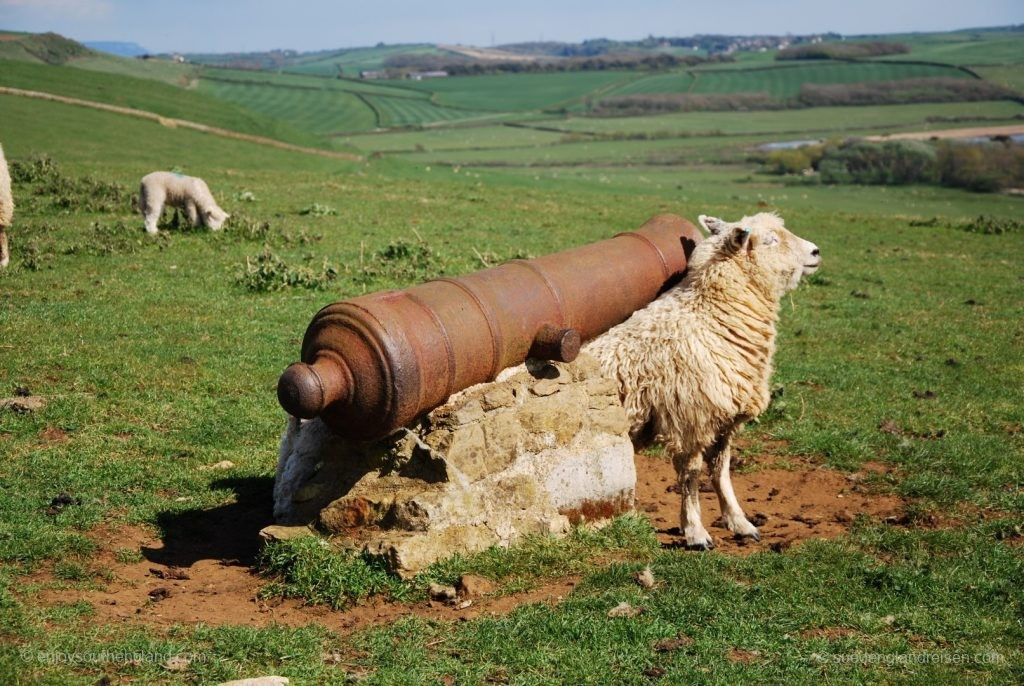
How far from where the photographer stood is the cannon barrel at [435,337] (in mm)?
A: 6711

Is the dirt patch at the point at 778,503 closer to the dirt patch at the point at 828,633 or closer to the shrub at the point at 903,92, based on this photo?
the dirt patch at the point at 828,633

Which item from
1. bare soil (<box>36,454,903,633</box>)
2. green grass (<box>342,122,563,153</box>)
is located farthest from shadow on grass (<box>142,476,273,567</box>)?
green grass (<box>342,122,563,153</box>)

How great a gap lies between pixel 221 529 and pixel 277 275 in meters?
7.70

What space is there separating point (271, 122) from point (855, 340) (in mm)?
30345

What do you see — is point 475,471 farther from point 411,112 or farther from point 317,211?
point 411,112

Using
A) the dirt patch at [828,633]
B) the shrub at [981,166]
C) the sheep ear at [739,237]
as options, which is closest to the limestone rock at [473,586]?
the dirt patch at [828,633]

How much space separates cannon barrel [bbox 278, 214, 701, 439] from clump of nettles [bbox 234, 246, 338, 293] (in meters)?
7.72

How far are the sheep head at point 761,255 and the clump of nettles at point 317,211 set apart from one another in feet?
45.0

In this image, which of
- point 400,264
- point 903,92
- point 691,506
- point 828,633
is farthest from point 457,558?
point 903,92

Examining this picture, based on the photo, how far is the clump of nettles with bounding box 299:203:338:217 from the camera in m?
21.2

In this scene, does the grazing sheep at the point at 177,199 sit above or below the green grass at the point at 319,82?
below

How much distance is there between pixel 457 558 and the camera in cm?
695

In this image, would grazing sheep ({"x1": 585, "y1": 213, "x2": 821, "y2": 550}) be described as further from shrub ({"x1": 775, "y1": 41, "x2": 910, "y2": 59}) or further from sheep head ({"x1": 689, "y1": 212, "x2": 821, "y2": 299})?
shrub ({"x1": 775, "y1": 41, "x2": 910, "y2": 59})

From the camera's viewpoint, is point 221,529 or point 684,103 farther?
point 684,103
